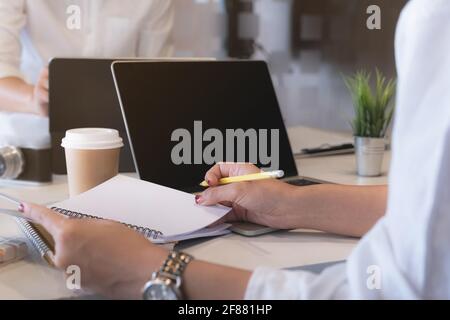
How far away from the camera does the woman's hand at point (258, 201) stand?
1.08 metres

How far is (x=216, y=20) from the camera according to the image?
2.83 meters

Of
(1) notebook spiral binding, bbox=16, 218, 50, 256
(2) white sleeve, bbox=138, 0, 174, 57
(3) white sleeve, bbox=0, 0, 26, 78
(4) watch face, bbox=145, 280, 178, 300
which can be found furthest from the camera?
(2) white sleeve, bbox=138, 0, 174, 57

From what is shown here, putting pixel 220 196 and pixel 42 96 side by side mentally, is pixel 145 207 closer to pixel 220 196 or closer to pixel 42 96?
pixel 220 196

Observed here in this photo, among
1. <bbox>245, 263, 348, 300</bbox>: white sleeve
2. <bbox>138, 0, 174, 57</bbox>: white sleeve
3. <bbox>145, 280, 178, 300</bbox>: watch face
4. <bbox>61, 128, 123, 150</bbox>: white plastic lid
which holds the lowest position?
<bbox>145, 280, 178, 300</bbox>: watch face

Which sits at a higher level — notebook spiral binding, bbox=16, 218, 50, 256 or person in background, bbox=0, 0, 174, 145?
person in background, bbox=0, 0, 174, 145

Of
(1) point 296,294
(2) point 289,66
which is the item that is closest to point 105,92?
(1) point 296,294

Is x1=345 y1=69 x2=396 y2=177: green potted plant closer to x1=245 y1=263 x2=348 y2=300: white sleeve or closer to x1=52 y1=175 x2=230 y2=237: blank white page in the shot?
x1=52 y1=175 x2=230 y2=237: blank white page

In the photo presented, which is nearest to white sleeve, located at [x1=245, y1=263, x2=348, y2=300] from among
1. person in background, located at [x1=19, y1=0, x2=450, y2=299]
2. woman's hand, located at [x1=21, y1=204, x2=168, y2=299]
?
person in background, located at [x1=19, y1=0, x2=450, y2=299]

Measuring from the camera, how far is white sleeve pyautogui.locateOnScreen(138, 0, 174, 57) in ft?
7.02

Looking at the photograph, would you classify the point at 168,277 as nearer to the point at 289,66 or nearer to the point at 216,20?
the point at 289,66

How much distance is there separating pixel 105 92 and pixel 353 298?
2.92 ft

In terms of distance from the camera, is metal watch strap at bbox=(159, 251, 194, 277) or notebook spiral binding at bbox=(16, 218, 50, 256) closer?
metal watch strap at bbox=(159, 251, 194, 277)

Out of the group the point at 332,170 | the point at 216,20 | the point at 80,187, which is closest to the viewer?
the point at 80,187

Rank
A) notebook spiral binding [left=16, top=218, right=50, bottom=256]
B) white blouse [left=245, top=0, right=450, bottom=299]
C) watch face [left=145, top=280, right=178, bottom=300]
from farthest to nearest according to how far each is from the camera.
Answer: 1. notebook spiral binding [left=16, top=218, right=50, bottom=256]
2. watch face [left=145, top=280, right=178, bottom=300]
3. white blouse [left=245, top=0, right=450, bottom=299]
